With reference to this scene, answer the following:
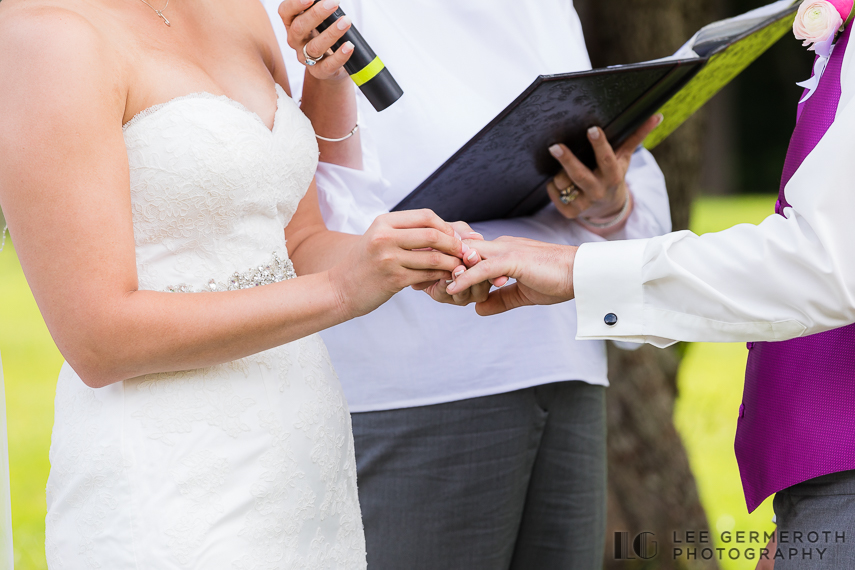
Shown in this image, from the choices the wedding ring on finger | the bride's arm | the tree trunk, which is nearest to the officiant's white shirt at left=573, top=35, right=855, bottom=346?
the bride's arm

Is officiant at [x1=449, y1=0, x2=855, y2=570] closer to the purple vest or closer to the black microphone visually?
the purple vest

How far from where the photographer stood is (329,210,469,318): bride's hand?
1353 mm

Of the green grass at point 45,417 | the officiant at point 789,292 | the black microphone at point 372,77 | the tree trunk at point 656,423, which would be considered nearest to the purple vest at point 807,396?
the officiant at point 789,292

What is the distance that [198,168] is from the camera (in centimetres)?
135

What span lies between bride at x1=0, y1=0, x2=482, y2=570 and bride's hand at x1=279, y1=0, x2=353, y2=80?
0.01 meters

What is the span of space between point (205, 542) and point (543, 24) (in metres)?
1.61

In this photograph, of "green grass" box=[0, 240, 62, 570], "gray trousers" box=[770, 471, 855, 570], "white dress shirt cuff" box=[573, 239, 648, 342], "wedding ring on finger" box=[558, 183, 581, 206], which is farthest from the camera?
"green grass" box=[0, 240, 62, 570]

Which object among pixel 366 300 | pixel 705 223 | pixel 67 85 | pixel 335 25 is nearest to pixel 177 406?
pixel 366 300

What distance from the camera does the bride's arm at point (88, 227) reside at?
3.89ft

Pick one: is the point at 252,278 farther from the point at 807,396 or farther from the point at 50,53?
the point at 807,396

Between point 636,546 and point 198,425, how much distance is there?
3.09m

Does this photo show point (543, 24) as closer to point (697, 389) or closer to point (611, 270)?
point (611, 270)

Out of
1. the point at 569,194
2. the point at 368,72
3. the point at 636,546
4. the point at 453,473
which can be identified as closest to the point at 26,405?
the point at 636,546

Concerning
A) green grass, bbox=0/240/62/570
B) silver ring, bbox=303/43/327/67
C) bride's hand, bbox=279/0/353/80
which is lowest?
green grass, bbox=0/240/62/570
